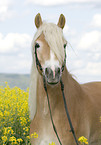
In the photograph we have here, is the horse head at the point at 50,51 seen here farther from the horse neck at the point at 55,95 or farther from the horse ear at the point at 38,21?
the horse neck at the point at 55,95

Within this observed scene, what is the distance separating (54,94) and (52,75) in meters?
0.72

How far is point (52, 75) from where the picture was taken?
4457 millimetres

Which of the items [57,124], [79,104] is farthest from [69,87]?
[57,124]

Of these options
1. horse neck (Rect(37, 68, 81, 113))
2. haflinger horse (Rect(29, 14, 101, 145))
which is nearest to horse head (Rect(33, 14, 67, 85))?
haflinger horse (Rect(29, 14, 101, 145))

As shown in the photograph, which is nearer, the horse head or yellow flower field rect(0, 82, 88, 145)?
the horse head

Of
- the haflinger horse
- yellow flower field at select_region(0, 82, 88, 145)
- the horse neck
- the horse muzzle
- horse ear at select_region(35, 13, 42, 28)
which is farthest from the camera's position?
yellow flower field at select_region(0, 82, 88, 145)

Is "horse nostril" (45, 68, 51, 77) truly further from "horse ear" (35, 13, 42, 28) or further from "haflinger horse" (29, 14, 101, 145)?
"horse ear" (35, 13, 42, 28)

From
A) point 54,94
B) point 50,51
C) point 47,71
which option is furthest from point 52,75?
point 54,94

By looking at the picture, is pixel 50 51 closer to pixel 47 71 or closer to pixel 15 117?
pixel 47 71

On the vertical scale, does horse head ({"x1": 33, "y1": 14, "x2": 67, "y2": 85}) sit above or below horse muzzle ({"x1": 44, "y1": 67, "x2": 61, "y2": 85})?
above

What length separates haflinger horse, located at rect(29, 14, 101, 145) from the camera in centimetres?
471

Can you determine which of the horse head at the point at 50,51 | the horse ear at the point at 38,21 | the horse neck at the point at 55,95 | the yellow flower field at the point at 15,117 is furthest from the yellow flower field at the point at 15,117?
the horse ear at the point at 38,21

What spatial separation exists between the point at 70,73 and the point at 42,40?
1.24m

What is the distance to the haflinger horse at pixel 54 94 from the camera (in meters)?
4.71
